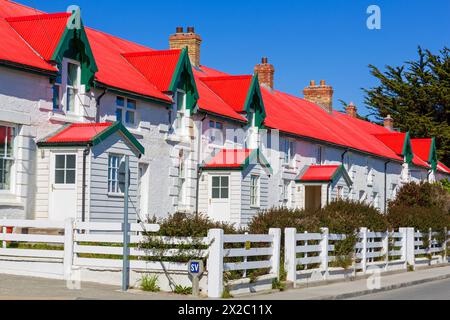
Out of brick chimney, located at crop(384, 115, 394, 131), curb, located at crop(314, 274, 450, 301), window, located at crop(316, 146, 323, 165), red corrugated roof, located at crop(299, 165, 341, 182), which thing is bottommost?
curb, located at crop(314, 274, 450, 301)

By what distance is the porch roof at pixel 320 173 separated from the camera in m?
39.7

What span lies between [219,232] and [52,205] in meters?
8.63

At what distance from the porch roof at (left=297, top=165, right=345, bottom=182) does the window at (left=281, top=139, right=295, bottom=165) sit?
3.72 feet

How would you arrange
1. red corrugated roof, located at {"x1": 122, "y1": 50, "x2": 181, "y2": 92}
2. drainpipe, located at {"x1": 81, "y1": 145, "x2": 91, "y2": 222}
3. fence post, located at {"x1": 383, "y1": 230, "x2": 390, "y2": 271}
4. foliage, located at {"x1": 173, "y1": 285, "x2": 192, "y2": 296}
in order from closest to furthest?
foliage, located at {"x1": 173, "y1": 285, "x2": 192, "y2": 296} < drainpipe, located at {"x1": 81, "y1": 145, "x2": 91, "y2": 222} < fence post, located at {"x1": 383, "y1": 230, "x2": 390, "y2": 271} < red corrugated roof, located at {"x1": 122, "y1": 50, "x2": 181, "y2": 92}

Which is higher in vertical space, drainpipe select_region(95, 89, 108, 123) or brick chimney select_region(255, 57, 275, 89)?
brick chimney select_region(255, 57, 275, 89)

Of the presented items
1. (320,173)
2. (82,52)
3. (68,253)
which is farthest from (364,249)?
(320,173)

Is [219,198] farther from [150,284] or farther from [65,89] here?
[150,284]

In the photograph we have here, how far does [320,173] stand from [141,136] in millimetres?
14150

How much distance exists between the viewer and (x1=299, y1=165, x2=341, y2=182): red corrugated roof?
1561 inches

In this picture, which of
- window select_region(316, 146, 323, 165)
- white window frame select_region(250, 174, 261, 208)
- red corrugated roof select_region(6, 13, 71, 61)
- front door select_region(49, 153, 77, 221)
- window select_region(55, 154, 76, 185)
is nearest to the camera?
front door select_region(49, 153, 77, 221)

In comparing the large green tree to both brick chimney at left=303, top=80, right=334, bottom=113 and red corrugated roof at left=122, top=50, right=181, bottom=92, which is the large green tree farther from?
red corrugated roof at left=122, top=50, right=181, bottom=92

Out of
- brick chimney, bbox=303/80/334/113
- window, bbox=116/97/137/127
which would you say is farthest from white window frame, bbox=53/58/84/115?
brick chimney, bbox=303/80/334/113
